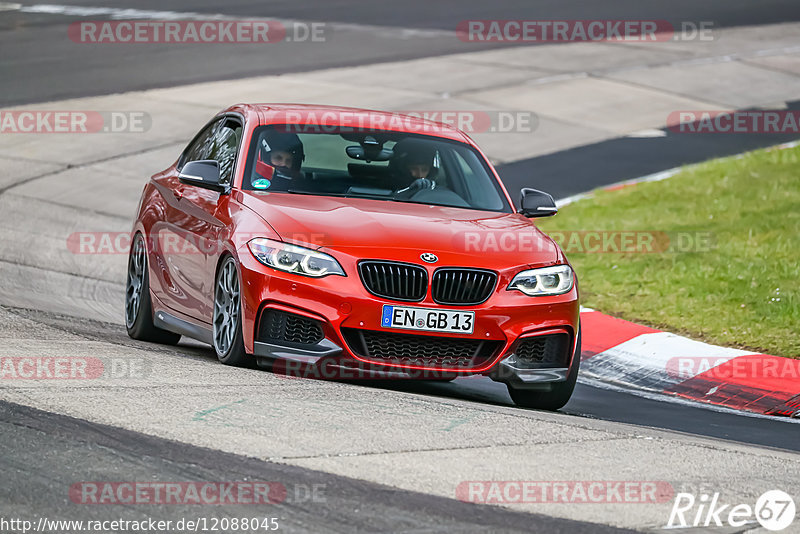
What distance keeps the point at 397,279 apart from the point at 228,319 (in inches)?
43.1

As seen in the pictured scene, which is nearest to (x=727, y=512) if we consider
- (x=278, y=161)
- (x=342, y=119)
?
(x=278, y=161)

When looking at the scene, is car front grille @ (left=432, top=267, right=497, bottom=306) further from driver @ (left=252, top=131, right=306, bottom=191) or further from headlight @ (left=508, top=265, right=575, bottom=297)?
driver @ (left=252, top=131, right=306, bottom=191)

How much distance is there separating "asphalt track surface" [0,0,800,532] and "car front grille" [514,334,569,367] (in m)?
0.48

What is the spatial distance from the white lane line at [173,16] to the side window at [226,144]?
19.2m

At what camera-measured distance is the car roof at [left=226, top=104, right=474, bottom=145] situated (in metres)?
9.24

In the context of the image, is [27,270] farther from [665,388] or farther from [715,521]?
[715,521]

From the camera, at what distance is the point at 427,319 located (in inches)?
305

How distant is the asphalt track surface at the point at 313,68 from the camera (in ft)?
17.5

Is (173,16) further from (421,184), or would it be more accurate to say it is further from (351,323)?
(351,323)
